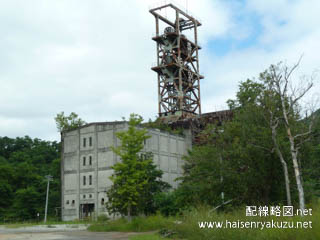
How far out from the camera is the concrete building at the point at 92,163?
45.6 meters

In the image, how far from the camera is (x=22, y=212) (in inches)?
2378

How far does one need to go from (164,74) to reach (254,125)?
47967 mm

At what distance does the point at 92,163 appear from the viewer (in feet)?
155

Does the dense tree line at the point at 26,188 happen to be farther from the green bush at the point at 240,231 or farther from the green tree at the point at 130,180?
the green bush at the point at 240,231

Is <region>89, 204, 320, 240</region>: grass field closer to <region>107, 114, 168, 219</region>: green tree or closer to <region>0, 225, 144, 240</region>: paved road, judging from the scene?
<region>0, 225, 144, 240</region>: paved road

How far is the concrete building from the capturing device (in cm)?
4559

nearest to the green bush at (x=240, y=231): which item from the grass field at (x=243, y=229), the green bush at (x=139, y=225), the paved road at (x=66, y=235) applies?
the grass field at (x=243, y=229)

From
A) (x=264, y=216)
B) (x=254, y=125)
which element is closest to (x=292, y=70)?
(x=254, y=125)

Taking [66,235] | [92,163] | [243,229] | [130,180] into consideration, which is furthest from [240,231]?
[92,163]

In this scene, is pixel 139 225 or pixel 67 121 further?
pixel 67 121

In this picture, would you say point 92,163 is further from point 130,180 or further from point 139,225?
point 139,225

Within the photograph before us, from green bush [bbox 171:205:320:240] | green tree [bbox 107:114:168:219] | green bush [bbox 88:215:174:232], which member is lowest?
green bush [bbox 88:215:174:232]

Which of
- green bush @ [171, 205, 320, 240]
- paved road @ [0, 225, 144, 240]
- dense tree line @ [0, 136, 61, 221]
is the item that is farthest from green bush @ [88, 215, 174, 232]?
dense tree line @ [0, 136, 61, 221]

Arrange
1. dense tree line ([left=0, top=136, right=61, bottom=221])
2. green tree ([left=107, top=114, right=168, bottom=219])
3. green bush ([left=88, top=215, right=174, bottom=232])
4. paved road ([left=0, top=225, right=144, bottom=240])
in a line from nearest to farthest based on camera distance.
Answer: paved road ([left=0, top=225, right=144, bottom=240]) → green bush ([left=88, top=215, right=174, bottom=232]) → green tree ([left=107, top=114, right=168, bottom=219]) → dense tree line ([left=0, top=136, right=61, bottom=221])
